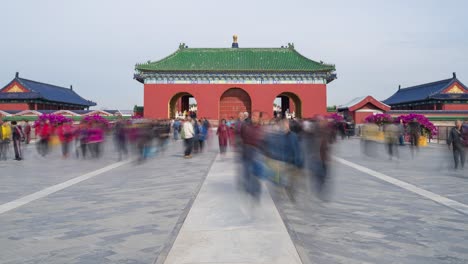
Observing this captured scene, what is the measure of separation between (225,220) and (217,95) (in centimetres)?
2763

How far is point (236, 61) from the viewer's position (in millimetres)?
33031

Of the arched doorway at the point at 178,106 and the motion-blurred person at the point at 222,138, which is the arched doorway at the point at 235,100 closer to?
the arched doorway at the point at 178,106

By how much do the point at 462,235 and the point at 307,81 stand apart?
2860 centimetres

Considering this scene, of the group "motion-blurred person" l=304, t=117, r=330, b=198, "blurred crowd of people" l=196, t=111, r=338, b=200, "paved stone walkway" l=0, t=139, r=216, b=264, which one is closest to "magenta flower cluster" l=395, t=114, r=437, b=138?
"paved stone walkway" l=0, t=139, r=216, b=264

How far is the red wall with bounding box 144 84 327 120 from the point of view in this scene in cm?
3170

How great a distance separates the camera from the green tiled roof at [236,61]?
103 feet

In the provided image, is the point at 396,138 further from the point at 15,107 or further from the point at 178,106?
the point at 15,107

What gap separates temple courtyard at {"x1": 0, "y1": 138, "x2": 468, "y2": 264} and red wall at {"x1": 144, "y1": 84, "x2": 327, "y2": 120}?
23.6m

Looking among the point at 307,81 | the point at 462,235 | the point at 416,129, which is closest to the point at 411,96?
the point at 307,81

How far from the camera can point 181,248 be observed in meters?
3.50

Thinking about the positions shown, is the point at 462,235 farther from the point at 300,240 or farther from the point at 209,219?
the point at 209,219

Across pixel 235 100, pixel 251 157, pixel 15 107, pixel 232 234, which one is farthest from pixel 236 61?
pixel 232 234

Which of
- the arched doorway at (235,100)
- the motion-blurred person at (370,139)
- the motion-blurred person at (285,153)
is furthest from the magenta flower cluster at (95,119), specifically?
the arched doorway at (235,100)

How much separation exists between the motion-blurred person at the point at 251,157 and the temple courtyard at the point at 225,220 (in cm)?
23
